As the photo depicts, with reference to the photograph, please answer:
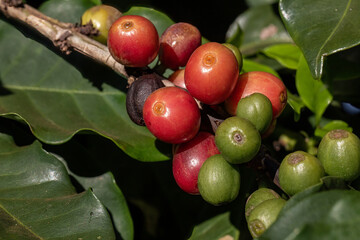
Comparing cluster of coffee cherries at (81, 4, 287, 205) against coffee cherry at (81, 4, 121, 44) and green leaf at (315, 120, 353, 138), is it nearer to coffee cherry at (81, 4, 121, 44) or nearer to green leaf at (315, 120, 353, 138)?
coffee cherry at (81, 4, 121, 44)

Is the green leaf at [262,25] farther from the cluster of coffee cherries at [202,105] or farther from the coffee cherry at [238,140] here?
the coffee cherry at [238,140]

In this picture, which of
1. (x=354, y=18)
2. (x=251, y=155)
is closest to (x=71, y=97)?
(x=251, y=155)

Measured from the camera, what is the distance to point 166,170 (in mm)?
2896

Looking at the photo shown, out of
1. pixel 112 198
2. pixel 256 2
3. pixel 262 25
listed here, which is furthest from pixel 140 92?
pixel 256 2

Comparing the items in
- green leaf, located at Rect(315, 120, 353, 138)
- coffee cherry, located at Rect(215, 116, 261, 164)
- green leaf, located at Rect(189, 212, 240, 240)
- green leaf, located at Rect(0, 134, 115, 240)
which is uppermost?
coffee cherry, located at Rect(215, 116, 261, 164)

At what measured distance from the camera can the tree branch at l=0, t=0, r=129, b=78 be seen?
218cm

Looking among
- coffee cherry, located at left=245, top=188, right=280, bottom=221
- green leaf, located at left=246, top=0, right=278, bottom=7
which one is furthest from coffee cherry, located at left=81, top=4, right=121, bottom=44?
green leaf, located at left=246, top=0, right=278, bottom=7

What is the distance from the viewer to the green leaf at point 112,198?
2260mm

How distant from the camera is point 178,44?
7.04 feet

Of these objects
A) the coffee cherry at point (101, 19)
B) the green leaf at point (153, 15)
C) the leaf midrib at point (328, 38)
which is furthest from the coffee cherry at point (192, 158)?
the green leaf at point (153, 15)

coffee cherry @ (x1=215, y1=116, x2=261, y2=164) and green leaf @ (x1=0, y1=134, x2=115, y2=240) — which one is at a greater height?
coffee cherry @ (x1=215, y1=116, x2=261, y2=164)

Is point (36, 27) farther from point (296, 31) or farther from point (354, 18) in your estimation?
point (354, 18)

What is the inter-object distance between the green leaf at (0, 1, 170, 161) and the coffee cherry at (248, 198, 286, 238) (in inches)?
30.8

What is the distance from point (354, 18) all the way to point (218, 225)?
1.20 metres
